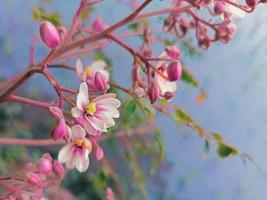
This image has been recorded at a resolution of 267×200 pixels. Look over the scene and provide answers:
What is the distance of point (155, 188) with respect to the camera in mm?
1521

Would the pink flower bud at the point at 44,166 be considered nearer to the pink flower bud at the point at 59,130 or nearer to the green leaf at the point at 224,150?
the pink flower bud at the point at 59,130

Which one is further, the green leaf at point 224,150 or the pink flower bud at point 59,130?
the green leaf at point 224,150

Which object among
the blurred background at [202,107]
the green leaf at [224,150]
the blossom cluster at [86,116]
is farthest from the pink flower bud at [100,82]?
the blurred background at [202,107]

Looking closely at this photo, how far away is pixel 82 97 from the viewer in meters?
0.58

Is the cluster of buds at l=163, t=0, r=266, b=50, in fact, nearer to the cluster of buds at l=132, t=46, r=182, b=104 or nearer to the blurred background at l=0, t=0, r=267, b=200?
the cluster of buds at l=132, t=46, r=182, b=104

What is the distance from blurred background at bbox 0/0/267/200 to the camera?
1.39m

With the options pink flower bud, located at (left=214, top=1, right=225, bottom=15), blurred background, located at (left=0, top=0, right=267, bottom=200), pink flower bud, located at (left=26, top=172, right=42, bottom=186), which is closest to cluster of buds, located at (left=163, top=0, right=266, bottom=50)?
pink flower bud, located at (left=214, top=1, right=225, bottom=15)

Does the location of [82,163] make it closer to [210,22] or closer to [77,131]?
[77,131]

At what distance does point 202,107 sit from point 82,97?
0.87 meters

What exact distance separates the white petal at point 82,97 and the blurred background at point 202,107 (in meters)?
0.72

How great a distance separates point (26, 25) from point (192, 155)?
1.60ft

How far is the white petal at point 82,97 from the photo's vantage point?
0.58m

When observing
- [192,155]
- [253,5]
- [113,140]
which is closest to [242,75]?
[192,155]

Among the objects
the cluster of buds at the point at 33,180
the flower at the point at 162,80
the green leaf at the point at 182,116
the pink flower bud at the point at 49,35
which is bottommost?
the cluster of buds at the point at 33,180
